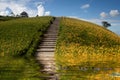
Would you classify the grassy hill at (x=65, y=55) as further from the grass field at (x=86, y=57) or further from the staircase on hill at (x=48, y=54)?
the staircase on hill at (x=48, y=54)

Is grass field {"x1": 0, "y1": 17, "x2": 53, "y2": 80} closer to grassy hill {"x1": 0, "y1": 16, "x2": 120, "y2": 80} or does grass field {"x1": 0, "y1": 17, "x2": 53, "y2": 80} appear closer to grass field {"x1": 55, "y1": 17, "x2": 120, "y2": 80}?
grassy hill {"x1": 0, "y1": 16, "x2": 120, "y2": 80}

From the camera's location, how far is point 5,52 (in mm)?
32406

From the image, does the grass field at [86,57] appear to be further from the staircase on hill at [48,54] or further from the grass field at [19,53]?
the grass field at [19,53]

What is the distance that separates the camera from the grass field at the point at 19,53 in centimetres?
2121

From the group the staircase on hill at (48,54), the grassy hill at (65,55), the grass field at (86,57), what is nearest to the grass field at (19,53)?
the grassy hill at (65,55)

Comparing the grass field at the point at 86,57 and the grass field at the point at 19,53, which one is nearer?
the grass field at the point at 19,53

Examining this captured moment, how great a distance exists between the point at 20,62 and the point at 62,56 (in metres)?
5.19

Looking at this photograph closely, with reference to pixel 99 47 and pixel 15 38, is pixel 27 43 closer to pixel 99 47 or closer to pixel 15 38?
pixel 15 38

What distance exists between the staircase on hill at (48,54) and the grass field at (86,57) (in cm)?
→ 58

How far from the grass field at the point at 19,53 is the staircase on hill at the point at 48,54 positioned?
597 millimetres

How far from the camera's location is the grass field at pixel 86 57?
2164 cm

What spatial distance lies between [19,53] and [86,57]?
6875mm

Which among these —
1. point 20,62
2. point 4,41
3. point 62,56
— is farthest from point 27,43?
point 20,62

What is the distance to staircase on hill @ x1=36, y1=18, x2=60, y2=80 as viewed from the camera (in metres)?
21.7
